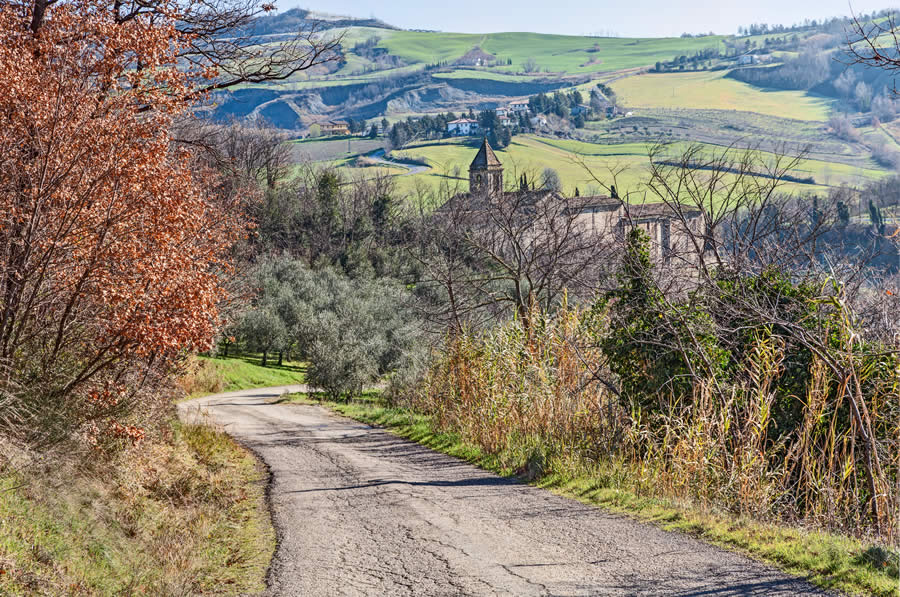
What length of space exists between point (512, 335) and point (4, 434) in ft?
26.6

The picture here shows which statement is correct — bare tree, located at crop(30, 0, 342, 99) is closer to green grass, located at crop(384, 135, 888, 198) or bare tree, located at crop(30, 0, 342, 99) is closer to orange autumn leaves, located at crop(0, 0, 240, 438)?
orange autumn leaves, located at crop(0, 0, 240, 438)

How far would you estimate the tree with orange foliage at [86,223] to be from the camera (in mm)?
7930

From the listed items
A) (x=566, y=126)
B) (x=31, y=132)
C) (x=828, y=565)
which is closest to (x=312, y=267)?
(x=31, y=132)

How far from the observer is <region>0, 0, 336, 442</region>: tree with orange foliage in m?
7.93

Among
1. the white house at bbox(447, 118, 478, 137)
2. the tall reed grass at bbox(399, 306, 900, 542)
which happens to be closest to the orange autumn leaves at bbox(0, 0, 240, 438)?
the tall reed grass at bbox(399, 306, 900, 542)

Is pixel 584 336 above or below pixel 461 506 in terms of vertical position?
above

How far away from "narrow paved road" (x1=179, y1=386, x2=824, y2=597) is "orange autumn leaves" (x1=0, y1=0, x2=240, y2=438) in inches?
103

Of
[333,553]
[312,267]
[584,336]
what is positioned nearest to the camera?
[333,553]

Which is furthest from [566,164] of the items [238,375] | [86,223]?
[86,223]

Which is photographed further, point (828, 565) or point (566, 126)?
point (566, 126)

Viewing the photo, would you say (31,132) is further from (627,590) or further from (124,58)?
(627,590)

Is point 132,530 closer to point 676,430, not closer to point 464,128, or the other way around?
point 676,430

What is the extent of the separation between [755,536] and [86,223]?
6748 millimetres

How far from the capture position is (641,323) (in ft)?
36.0
